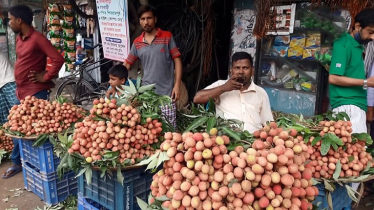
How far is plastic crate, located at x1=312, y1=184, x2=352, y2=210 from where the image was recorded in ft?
6.01

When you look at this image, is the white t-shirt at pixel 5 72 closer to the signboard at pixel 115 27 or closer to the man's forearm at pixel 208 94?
the signboard at pixel 115 27

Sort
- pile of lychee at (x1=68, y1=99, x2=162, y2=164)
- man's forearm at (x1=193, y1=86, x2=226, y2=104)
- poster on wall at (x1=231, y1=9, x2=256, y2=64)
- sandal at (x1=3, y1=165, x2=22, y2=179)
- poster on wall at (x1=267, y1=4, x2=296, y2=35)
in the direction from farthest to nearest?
poster on wall at (x1=231, y1=9, x2=256, y2=64) < poster on wall at (x1=267, y1=4, x2=296, y2=35) < sandal at (x1=3, y1=165, x2=22, y2=179) < man's forearm at (x1=193, y1=86, x2=226, y2=104) < pile of lychee at (x1=68, y1=99, x2=162, y2=164)

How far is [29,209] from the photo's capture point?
3061 mm

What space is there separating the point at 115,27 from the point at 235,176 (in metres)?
3.12

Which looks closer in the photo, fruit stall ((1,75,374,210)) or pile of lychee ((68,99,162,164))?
fruit stall ((1,75,374,210))

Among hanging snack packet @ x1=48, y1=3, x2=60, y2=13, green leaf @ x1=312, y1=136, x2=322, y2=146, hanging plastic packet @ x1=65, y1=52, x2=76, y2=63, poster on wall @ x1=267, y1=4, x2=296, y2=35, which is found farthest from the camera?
hanging plastic packet @ x1=65, y1=52, x2=76, y2=63

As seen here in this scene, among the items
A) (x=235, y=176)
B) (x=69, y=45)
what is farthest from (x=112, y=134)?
(x=69, y=45)

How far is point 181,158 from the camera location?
1364mm

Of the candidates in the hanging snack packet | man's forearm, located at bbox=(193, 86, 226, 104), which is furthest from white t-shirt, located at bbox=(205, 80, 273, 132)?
the hanging snack packet

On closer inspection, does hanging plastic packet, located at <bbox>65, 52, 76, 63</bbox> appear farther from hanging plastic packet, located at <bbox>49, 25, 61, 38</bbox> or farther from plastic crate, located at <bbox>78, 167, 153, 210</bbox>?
plastic crate, located at <bbox>78, 167, 153, 210</bbox>

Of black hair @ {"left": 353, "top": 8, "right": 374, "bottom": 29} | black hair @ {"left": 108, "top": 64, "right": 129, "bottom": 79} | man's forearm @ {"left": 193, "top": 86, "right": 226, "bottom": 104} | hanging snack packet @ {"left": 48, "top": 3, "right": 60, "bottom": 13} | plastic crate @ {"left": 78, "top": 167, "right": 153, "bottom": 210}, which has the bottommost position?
plastic crate @ {"left": 78, "top": 167, "right": 153, "bottom": 210}

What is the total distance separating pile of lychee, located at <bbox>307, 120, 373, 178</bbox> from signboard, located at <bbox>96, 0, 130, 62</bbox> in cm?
262

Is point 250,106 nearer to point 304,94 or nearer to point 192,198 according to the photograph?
point 192,198

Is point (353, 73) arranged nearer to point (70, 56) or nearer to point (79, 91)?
point (79, 91)
